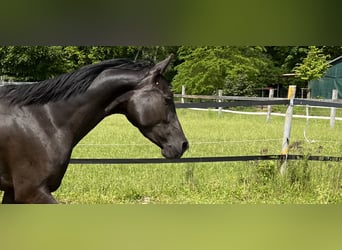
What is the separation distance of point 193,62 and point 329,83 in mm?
8567

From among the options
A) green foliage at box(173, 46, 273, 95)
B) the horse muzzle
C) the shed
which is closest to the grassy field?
the horse muzzle

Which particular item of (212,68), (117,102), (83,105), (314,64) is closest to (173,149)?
(117,102)

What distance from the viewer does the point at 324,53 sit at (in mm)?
12461

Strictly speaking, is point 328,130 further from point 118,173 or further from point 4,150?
point 4,150

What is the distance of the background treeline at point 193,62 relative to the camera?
2.48 m

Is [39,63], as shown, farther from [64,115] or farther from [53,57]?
[64,115]

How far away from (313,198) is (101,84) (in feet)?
7.65

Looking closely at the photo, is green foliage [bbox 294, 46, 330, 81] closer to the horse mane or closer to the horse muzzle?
the horse muzzle

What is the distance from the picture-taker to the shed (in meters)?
14.8

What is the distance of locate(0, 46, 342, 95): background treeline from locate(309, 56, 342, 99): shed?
0.78 metres

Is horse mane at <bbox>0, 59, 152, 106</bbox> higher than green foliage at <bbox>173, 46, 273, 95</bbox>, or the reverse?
horse mane at <bbox>0, 59, 152, 106</bbox>

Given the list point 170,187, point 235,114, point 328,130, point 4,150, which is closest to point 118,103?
point 4,150

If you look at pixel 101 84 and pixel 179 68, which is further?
pixel 179 68

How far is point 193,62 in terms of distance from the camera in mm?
8102
